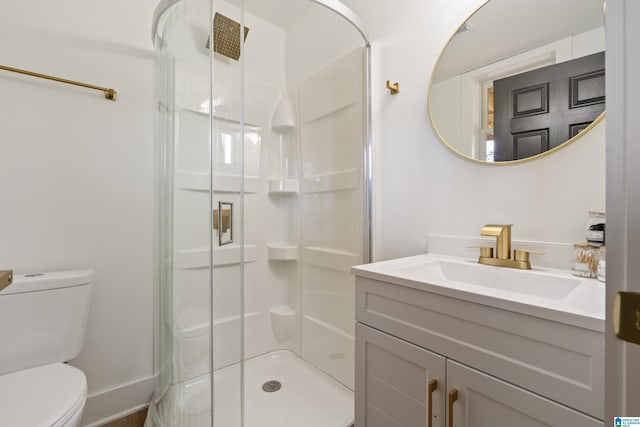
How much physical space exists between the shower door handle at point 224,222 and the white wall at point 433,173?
78cm

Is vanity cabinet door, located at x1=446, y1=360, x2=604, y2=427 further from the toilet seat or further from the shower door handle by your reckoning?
the toilet seat

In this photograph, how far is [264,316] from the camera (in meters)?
1.97

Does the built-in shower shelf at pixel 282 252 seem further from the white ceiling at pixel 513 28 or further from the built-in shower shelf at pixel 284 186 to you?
the white ceiling at pixel 513 28

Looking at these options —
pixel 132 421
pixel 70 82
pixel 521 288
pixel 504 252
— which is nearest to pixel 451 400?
pixel 521 288

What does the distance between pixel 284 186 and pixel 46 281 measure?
1.25 metres

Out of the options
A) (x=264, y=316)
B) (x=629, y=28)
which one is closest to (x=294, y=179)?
(x=264, y=316)

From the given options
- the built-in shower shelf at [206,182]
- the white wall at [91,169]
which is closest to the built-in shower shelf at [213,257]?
the built-in shower shelf at [206,182]

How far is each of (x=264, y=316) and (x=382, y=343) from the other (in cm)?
127

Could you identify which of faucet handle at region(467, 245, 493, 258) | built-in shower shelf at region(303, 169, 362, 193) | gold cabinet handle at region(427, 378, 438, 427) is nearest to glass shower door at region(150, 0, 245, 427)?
gold cabinet handle at region(427, 378, 438, 427)

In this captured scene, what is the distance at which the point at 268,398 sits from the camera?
60.2 inches

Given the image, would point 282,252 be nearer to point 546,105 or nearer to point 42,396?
point 42,396

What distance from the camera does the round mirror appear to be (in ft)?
2.89

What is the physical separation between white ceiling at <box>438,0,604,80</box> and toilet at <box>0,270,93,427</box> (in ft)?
5.77

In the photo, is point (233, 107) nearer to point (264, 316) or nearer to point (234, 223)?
point (234, 223)
